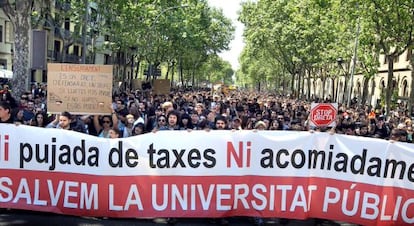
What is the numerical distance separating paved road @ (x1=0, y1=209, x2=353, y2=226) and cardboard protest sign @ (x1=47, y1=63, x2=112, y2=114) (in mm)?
2366

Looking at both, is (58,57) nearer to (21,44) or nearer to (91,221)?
(21,44)

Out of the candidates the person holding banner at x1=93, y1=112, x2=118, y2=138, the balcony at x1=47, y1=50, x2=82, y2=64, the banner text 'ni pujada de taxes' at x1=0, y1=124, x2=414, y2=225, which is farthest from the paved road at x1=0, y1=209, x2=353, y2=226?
the balcony at x1=47, y1=50, x2=82, y2=64

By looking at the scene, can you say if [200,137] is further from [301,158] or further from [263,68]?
[263,68]

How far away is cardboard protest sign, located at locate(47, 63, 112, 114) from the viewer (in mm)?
8258


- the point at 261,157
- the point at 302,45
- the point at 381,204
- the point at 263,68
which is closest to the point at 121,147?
the point at 261,157

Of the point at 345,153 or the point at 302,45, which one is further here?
the point at 302,45

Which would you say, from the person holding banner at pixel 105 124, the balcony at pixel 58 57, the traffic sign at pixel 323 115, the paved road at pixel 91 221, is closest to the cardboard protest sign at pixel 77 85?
the person holding banner at pixel 105 124

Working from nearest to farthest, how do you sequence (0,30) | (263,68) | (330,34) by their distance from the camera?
(330,34)
(0,30)
(263,68)

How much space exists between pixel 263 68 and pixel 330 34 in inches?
2013

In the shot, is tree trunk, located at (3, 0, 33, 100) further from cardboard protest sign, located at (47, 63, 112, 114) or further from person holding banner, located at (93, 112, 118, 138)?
person holding banner, located at (93, 112, 118, 138)

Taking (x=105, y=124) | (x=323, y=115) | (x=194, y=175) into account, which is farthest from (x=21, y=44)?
(x=194, y=175)

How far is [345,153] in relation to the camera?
19.1 ft

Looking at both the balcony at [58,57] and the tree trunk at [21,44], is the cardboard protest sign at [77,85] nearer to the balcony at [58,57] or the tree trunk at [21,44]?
the tree trunk at [21,44]

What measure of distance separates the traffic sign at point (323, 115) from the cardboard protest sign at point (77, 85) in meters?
4.82
